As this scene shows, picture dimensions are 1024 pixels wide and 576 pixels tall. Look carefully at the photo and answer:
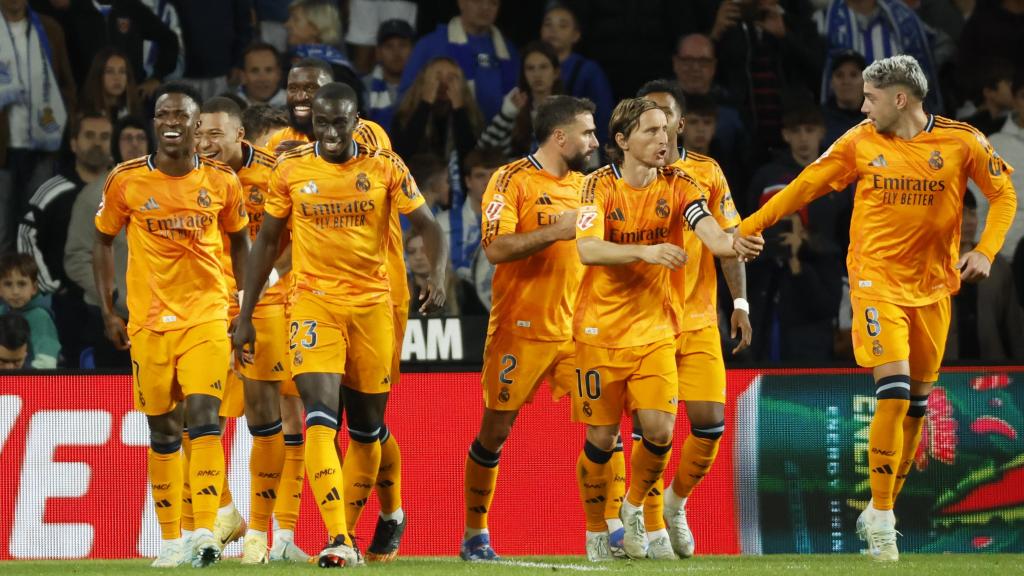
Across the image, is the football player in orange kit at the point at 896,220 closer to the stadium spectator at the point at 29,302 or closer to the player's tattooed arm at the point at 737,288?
the player's tattooed arm at the point at 737,288

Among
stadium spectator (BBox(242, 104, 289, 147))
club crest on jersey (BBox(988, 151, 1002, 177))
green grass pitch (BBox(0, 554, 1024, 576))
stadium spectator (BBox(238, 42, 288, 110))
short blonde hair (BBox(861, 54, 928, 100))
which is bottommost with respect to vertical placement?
green grass pitch (BBox(0, 554, 1024, 576))

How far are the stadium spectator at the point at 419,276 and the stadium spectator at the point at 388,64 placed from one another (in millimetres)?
1627

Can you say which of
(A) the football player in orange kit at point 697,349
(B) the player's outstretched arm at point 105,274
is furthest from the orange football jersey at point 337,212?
(A) the football player in orange kit at point 697,349

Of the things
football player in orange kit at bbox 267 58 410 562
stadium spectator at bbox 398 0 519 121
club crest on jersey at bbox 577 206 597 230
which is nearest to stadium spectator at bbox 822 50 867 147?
stadium spectator at bbox 398 0 519 121

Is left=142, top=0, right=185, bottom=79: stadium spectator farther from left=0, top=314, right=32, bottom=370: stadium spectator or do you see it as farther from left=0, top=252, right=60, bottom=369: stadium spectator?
left=0, top=314, right=32, bottom=370: stadium spectator

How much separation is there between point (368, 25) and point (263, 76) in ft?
3.71

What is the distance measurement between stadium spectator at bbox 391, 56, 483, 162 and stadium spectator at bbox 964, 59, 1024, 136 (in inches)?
166

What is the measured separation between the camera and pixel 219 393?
27.7ft

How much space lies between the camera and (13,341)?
11.4m

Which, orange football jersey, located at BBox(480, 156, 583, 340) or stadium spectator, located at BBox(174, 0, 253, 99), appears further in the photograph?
stadium spectator, located at BBox(174, 0, 253, 99)

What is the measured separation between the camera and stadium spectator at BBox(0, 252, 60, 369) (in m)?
11.9

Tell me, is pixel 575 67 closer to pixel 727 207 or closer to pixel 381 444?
pixel 727 207

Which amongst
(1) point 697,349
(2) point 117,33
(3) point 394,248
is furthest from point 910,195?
(2) point 117,33

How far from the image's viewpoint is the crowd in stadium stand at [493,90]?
1237cm
